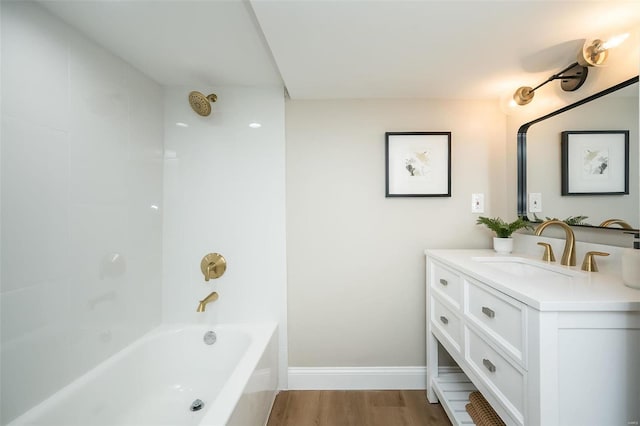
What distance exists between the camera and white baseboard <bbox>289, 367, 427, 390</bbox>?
76.8 inches

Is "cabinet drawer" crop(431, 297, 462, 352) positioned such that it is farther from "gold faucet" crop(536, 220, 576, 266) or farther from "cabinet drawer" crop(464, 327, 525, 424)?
"gold faucet" crop(536, 220, 576, 266)

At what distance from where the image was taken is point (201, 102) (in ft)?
5.80

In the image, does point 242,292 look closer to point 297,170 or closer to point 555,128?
point 297,170

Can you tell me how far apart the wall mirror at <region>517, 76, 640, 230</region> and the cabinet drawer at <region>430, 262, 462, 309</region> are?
2.16ft

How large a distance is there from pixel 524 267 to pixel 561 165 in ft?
1.90

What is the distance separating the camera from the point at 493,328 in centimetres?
111

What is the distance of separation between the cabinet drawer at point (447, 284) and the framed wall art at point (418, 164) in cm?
53

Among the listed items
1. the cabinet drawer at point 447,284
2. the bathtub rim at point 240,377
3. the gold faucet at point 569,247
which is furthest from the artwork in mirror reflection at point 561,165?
the bathtub rim at point 240,377

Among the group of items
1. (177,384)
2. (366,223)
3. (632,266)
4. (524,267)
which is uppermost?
(366,223)

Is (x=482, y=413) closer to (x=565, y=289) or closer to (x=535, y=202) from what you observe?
(x=565, y=289)

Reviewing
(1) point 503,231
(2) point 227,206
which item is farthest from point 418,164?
(2) point 227,206

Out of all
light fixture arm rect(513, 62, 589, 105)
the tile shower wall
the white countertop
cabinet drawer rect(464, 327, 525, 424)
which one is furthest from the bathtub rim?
light fixture arm rect(513, 62, 589, 105)

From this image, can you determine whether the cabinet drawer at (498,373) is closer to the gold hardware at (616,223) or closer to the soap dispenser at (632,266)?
the soap dispenser at (632,266)

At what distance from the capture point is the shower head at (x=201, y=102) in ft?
5.71
